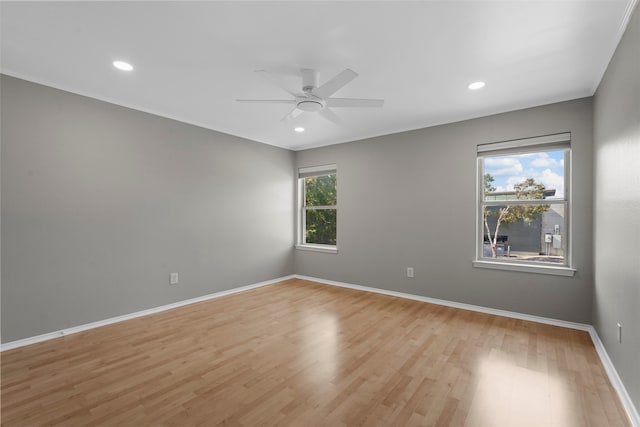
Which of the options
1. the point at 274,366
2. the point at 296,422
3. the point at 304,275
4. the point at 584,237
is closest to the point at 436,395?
the point at 296,422

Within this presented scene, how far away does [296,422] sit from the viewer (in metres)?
1.70

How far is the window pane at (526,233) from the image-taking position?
332 centimetres

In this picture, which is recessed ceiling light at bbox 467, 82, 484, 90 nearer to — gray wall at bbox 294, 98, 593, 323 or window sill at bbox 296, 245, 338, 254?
gray wall at bbox 294, 98, 593, 323

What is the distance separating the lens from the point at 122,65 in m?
2.52

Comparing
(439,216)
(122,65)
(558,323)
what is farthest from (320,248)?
(122,65)

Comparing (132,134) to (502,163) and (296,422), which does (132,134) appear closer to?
(296,422)

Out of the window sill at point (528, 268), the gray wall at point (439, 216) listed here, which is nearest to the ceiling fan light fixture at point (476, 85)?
the gray wall at point (439, 216)

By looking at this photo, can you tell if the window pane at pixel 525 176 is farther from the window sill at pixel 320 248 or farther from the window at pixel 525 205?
the window sill at pixel 320 248

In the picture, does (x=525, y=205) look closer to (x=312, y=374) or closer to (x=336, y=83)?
(x=336, y=83)

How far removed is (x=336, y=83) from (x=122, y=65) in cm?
187


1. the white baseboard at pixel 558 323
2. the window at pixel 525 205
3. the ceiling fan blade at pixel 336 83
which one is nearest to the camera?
the white baseboard at pixel 558 323

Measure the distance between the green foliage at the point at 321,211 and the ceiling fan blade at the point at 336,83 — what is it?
9.08 feet

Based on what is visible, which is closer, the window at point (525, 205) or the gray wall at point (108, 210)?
the gray wall at point (108, 210)

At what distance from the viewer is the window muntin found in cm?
330
